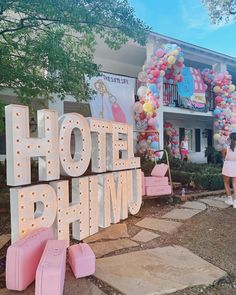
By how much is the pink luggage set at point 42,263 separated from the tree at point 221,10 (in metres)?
11.4

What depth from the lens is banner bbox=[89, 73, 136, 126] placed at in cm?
1073

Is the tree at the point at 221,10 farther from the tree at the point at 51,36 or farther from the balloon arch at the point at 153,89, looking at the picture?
the tree at the point at 51,36

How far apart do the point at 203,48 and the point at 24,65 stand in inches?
386

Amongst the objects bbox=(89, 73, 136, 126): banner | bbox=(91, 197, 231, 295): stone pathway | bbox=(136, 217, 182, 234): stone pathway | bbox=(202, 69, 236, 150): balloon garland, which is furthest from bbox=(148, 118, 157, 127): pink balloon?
bbox=(91, 197, 231, 295): stone pathway

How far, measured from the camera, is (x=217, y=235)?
14.5ft

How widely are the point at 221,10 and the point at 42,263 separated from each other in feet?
40.1

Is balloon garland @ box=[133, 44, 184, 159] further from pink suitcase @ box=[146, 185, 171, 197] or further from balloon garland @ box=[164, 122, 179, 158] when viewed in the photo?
pink suitcase @ box=[146, 185, 171, 197]

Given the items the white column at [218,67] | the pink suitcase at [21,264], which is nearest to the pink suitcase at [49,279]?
the pink suitcase at [21,264]

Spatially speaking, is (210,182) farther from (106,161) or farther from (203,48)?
(203,48)

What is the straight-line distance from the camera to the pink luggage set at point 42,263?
2.33 metres

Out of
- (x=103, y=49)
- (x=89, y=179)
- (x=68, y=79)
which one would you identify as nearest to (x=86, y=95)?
(x=68, y=79)

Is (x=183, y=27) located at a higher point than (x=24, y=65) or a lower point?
higher

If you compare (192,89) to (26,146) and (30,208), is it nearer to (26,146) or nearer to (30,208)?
(26,146)

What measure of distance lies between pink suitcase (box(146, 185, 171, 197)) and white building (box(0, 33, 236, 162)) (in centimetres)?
586
